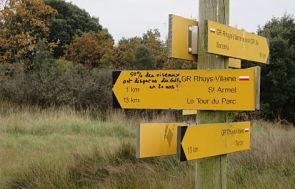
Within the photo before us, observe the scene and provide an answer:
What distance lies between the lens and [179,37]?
3.85 m

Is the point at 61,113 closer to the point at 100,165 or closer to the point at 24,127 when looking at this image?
the point at 24,127

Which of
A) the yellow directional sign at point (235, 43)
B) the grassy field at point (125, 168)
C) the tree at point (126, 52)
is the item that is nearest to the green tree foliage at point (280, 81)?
the tree at point (126, 52)

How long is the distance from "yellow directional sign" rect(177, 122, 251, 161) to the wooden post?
0.12 m

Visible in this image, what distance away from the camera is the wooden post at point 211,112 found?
3.94m

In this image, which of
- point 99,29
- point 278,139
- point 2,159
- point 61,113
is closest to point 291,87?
point 61,113

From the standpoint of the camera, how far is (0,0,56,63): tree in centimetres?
3100

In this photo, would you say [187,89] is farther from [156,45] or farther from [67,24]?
[67,24]

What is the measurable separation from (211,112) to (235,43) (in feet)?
1.80

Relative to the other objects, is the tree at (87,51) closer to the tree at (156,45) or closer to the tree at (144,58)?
the tree at (156,45)

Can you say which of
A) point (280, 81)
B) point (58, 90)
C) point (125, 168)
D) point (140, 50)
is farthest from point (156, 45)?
point (125, 168)

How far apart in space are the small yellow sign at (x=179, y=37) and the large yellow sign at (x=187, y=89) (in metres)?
0.15

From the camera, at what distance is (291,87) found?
21.8m

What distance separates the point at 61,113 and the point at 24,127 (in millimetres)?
2719

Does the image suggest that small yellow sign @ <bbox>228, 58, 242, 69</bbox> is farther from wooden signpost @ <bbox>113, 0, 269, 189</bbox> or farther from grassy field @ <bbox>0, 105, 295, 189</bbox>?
grassy field @ <bbox>0, 105, 295, 189</bbox>
